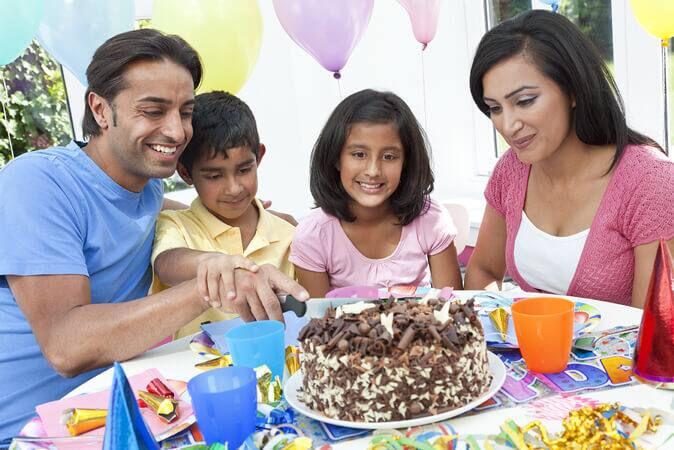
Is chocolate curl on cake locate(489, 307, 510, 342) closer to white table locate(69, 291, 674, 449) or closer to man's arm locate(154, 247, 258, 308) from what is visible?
white table locate(69, 291, 674, 449)

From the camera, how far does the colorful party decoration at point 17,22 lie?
2.11m

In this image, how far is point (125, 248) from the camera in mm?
1565

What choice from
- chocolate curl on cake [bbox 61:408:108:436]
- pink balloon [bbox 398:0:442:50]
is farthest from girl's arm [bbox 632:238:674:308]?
pink balloon [bbox 398:0:442:50]

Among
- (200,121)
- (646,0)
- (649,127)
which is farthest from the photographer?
(649,127)

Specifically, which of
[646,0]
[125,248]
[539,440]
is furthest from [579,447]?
[646,0]

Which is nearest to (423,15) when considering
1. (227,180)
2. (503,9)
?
(503,9)

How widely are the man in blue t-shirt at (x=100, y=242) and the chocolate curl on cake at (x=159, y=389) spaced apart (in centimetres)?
25

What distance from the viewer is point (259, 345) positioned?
106 cm

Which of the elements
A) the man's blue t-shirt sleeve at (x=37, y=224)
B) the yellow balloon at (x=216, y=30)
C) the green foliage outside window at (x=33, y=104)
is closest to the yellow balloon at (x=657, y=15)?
the yellow balloon at (x=216, y=30)

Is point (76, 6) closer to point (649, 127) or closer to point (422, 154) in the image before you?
point (422, 154)

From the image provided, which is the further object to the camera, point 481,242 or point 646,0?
point 646,0

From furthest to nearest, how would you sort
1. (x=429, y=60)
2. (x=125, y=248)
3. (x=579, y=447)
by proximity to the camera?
(x=429, y=60) < (x=125, y=248) < (x=579, y=447)

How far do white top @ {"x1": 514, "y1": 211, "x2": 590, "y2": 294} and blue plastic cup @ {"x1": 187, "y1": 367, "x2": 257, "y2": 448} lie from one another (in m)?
1.00

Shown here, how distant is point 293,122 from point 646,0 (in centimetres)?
226
